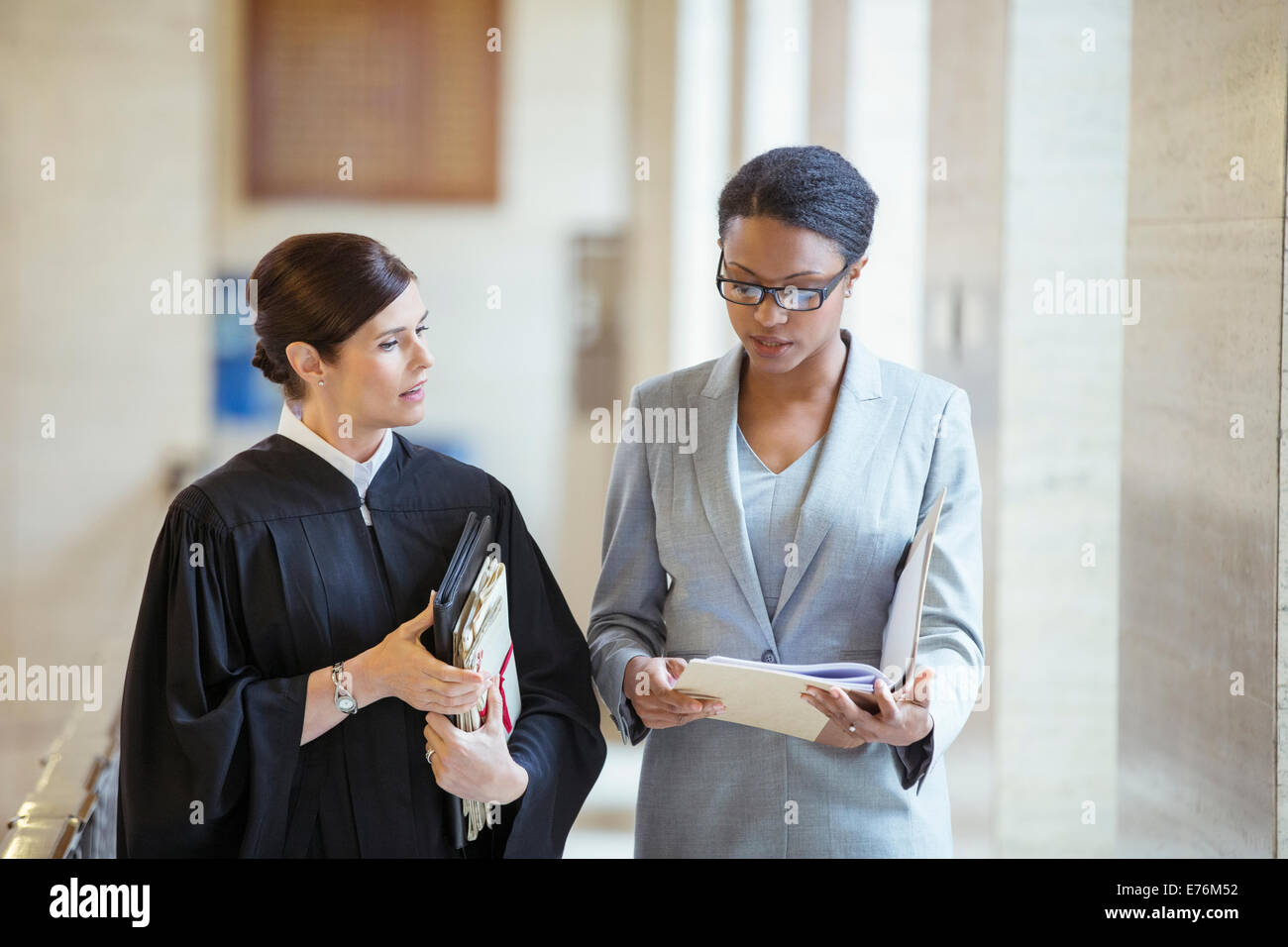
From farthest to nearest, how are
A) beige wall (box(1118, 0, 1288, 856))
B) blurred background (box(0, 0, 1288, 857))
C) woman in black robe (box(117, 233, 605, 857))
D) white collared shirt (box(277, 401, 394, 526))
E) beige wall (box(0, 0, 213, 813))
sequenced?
beige wall (box(0, 0, 213, 813)) → blurred background (box(0, 0, 1288, 857)) → beige wall (box(1118, 0, 1288, 856)) → white collared shirt (box(277, 401, 394, 526)) → woman in black robe (box(117, 233, 605, 857))

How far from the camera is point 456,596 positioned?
159cm

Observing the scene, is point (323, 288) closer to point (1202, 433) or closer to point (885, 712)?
point (885, 712)

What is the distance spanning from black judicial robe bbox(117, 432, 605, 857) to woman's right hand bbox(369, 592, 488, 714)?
13cm

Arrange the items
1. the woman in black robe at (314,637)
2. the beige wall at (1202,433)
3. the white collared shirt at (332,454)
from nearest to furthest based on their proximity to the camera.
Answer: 1. the woman in black robe at (314,637)
2. the white collared shirt at (332,454)
3. the beige wall at (1202,433)

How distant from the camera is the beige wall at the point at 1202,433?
7.04 feet

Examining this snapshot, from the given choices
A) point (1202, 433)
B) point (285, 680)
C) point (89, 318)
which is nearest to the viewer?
point (285, 680)

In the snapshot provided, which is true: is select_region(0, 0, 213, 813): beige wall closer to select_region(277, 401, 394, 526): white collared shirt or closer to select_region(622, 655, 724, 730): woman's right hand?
select_region(277, 401, 394, 526): white collared shirt

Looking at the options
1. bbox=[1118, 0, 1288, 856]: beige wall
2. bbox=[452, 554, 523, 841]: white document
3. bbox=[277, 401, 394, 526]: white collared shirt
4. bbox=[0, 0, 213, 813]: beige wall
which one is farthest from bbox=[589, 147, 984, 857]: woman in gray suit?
bbox=[0, 0, 213, 813]: beige wall

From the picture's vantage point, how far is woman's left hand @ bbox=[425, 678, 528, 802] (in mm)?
1673

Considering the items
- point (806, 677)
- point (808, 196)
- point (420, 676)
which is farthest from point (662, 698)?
point (808, 196)

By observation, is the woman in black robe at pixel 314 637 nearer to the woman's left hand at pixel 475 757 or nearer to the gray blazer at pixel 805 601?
the woman's left hand at pixel 475 757

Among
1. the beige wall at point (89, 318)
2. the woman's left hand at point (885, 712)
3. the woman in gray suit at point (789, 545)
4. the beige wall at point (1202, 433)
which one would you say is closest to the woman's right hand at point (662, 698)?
the woman in gray suit at point (789, 545)

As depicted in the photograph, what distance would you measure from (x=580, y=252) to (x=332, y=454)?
13.0 ft
